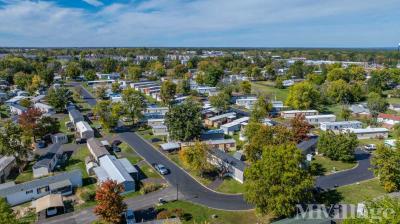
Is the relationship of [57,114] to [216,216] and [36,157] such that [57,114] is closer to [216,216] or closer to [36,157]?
[36,157]

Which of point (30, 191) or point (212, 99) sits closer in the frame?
point (30, 191)

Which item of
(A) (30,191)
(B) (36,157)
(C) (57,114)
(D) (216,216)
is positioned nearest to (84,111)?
(C) (57,114)

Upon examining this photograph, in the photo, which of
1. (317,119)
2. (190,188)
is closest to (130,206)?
(190,188)

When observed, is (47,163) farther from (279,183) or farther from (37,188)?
(279,183)

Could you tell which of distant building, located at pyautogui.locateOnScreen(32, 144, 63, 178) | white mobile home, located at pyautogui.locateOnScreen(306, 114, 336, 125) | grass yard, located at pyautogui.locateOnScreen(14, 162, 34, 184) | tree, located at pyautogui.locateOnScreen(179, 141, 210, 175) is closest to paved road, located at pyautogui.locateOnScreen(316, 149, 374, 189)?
tree, located at pyautogui.locateOnScreen(179, 141, 210, 175)

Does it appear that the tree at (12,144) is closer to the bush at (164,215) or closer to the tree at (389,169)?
the bush at (164,215)

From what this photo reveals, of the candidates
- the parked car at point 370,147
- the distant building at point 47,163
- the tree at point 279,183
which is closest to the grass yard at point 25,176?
the distant building at point 47,163
